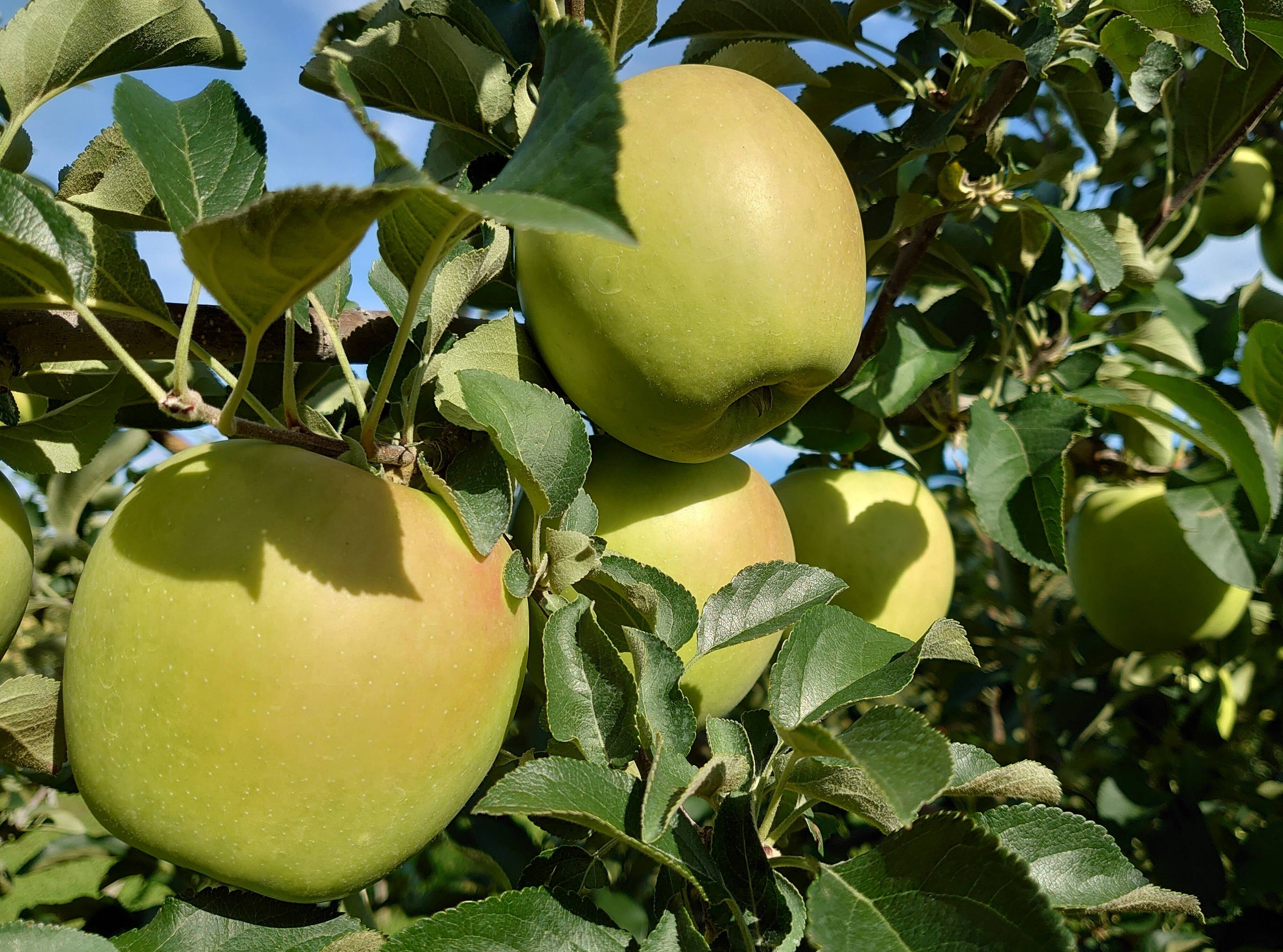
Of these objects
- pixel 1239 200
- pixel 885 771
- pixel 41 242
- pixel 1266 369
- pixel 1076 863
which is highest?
pixel 41 242

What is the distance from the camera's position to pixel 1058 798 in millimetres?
644

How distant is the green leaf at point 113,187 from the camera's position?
81 cm

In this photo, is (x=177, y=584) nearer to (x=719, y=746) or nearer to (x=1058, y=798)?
(x=719, y=746)

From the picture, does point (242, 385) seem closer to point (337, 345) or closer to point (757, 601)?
point (337, 345)

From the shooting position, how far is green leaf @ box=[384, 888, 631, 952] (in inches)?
21.9

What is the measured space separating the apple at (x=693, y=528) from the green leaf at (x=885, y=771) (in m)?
0.21

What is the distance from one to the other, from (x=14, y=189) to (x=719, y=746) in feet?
1.88

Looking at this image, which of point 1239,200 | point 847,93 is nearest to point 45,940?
point 847,93

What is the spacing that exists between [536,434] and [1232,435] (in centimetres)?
95

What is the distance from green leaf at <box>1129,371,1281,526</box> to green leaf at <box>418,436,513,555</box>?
90 cm

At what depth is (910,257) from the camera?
1207 mm

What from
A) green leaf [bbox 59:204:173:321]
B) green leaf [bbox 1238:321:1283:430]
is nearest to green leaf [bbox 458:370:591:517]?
green leaf [bbox 59:204:173:321]

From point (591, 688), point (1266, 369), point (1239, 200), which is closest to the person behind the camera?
point (591, 688)

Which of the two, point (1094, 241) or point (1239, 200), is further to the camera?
point (1239, 200)
